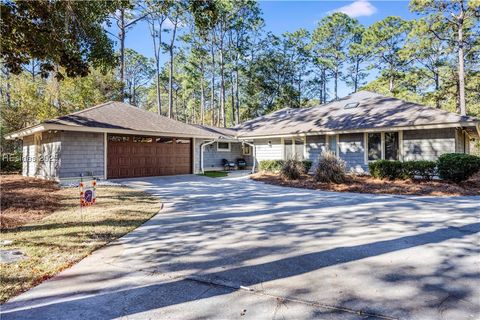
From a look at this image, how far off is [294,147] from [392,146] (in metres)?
5.23

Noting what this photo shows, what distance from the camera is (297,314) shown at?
2.47m

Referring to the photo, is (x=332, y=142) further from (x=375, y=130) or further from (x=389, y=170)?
(x=389, y=170)

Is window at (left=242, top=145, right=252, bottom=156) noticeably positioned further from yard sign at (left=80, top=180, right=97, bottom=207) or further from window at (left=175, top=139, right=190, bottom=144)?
yard sign at (left=80, top=180, right=97, bottom=207)

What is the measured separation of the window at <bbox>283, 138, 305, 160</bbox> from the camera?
16.5 metres

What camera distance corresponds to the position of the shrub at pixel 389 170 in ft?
36.6

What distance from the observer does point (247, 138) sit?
19.0 m

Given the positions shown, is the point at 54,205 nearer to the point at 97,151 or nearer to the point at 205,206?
the point at 205,206

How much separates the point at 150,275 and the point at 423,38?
83.8 ft

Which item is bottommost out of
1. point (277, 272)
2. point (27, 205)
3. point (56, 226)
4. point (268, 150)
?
point (277, 272)

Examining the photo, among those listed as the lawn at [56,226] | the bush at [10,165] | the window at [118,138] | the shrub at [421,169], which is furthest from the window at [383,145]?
the bush at [10,165]

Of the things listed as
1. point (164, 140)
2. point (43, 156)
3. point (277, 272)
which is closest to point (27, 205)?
point (277, 272)

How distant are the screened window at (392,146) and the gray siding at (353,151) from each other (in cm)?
105

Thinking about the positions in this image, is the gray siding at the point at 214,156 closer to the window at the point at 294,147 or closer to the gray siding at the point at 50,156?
the window at the point at 294,147

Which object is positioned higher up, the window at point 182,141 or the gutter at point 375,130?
the gutter at point 375,130
